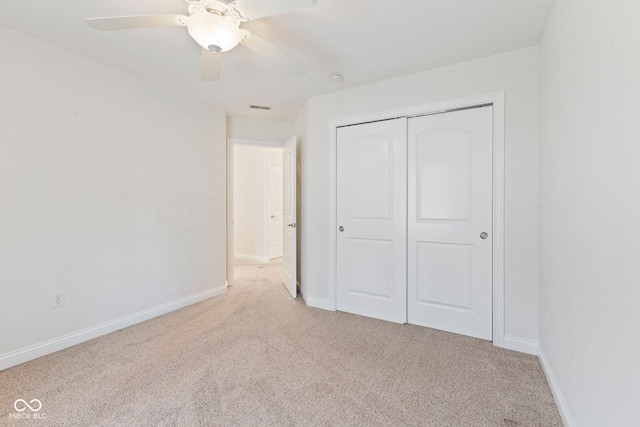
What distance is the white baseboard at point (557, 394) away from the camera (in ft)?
4.55

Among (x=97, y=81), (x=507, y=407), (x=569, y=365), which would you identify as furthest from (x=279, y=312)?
(x=97, y=81)

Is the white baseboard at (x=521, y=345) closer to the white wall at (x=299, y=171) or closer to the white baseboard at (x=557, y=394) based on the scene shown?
the white baseboard at (x=557, y=394)

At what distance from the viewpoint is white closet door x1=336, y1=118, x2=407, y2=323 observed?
271cm

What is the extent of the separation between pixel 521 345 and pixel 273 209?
4807 mm

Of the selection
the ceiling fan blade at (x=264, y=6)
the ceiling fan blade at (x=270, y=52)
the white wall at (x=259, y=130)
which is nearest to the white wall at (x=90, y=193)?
the white wall at (x=259, y=130)

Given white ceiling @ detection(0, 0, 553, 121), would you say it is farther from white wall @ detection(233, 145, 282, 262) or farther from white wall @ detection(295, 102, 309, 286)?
white wall @ detection(233, 145, 282, 262)

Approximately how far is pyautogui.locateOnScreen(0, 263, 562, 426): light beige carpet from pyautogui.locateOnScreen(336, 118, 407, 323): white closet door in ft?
1.05

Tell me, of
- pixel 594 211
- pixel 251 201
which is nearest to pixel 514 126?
pixel 594 211

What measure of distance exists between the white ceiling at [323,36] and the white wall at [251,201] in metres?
3.07

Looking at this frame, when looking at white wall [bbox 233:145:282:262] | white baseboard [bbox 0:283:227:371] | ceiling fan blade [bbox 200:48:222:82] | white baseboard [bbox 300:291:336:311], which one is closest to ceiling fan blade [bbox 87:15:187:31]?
ceiling fan blade [bbox 200:48:222:82]

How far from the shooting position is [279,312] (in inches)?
118

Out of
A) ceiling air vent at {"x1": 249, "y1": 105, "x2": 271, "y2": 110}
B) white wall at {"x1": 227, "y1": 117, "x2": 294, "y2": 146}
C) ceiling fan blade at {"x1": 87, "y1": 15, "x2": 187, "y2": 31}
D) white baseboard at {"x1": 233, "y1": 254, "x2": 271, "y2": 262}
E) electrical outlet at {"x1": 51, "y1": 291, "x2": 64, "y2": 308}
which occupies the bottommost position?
white baseboard at {"x1": 233, "y1": 254, "x2": 271, "y2": 262}

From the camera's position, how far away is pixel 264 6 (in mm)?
1354

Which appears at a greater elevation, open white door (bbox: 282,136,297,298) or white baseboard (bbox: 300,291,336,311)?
open white door (bbox: 282,136,297,298)
